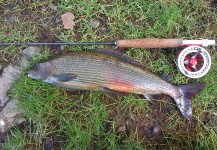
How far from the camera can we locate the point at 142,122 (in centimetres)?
362

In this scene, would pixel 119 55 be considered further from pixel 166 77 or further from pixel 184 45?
pixel 184 45

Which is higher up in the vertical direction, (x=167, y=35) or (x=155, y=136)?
(x=167, y=35)

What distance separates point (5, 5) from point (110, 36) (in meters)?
1.33

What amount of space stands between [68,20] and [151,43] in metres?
1.04

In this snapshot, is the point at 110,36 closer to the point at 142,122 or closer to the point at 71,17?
the point at 71,17

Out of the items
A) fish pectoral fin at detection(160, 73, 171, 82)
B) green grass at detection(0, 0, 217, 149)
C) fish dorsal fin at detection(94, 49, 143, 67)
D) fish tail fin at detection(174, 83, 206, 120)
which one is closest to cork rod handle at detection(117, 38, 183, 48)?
fish dorsal fin at detection(94, 49, 143, 67)

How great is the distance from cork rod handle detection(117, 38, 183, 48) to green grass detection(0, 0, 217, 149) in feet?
0.71

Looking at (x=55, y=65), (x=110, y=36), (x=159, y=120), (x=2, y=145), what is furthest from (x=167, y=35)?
(x=2, y=145)

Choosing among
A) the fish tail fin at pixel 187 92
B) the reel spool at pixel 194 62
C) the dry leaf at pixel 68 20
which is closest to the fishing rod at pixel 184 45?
the reel spool at pixel 194 62

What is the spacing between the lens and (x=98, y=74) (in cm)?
333

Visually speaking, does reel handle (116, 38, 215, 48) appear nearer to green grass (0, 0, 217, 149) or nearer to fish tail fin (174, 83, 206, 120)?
green grass (0, 0, 217, 149)

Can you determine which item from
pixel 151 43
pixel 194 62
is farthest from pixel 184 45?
pixel 151 43

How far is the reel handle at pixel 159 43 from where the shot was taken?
3371 mm

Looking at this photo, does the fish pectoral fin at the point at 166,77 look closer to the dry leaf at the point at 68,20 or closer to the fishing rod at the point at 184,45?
the fishing rod at the point at 184,45
